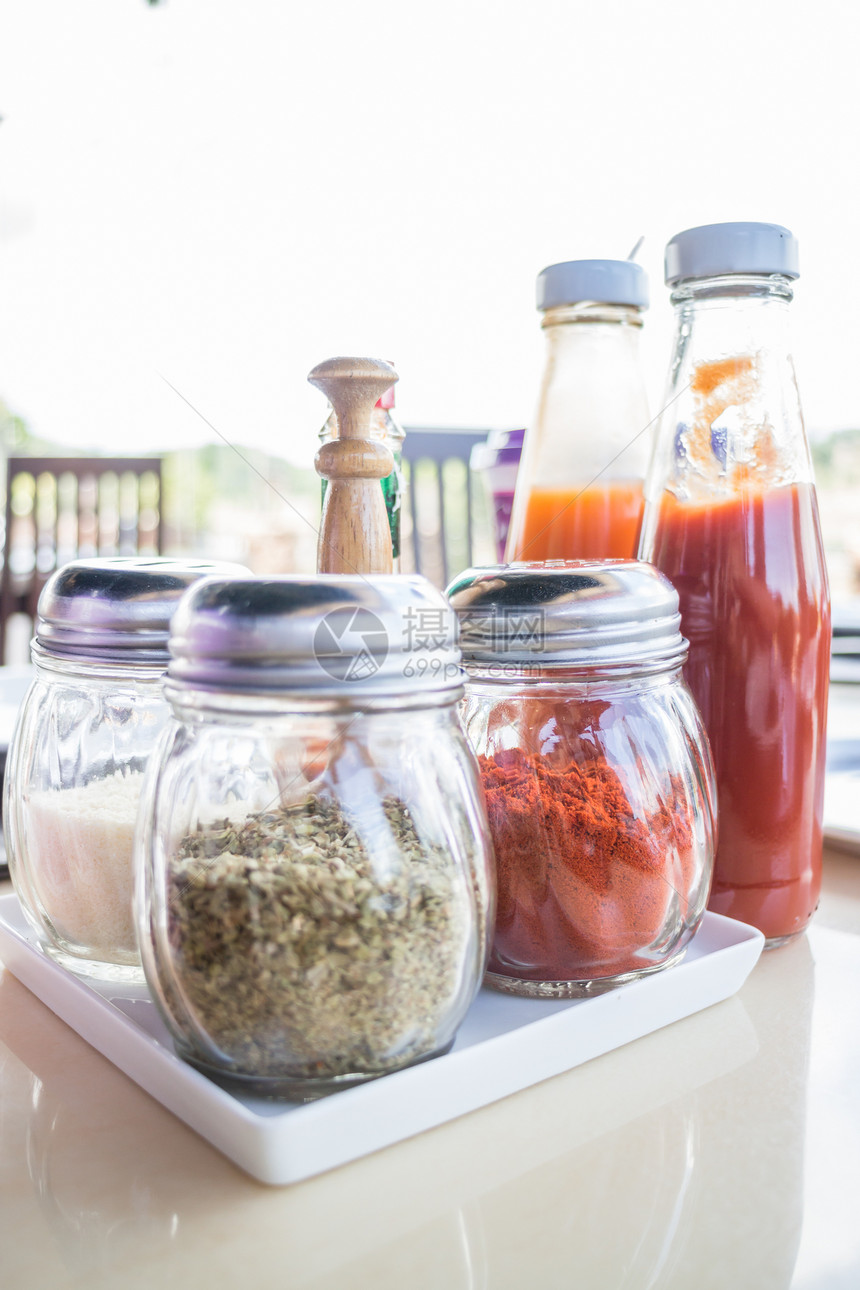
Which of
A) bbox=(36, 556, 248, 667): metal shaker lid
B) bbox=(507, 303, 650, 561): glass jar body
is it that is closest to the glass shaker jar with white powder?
bbox=(36, 556, 248, 667): metal shaker lid

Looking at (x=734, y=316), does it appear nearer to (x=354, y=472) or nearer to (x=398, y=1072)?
(x=354, y=472)

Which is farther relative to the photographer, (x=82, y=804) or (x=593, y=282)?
(x=593, y=282)

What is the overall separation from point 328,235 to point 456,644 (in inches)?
185

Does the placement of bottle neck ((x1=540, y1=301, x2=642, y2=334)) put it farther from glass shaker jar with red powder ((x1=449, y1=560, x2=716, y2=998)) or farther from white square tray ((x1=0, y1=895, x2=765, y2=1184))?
white square tray ((x1=0, y1=895, x2=765, y2=1184))

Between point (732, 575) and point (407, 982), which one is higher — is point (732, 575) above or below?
above

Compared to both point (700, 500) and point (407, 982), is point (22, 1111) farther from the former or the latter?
point (700, 500)

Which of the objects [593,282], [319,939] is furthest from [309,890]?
[593,282]

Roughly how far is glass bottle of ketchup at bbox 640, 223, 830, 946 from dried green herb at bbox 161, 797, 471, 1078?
0.74ft

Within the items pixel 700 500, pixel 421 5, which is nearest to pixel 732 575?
pixel 700 500

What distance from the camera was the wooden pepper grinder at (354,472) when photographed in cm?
43

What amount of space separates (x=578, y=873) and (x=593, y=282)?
0.36 metres

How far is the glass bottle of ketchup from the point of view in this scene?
50 cm

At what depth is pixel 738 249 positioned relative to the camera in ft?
1.58

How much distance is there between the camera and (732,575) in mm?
502
